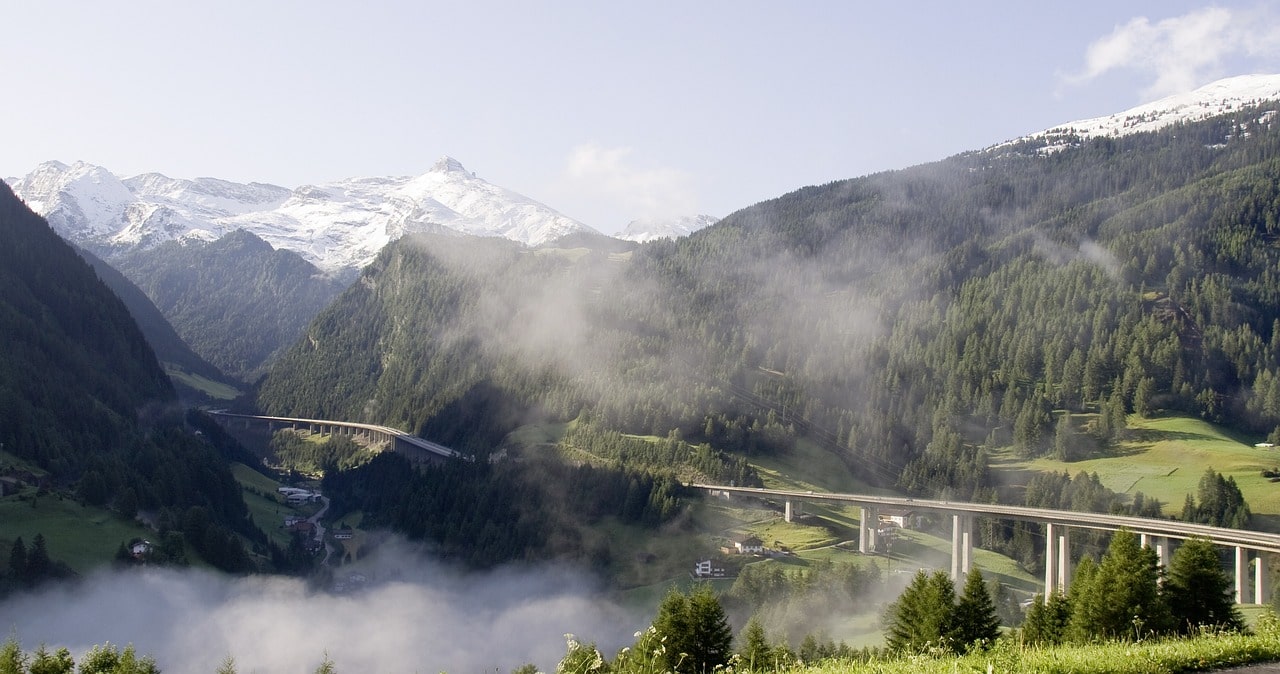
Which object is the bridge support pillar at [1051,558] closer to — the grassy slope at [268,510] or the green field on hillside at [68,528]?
the green field on hillside at [68,528]

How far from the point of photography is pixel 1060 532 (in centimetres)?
11575

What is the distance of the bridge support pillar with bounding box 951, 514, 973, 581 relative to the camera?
396ft

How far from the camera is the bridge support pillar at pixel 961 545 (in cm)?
12069

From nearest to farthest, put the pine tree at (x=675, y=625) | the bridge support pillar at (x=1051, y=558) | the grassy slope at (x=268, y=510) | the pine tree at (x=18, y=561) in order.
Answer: the pine tree at (x=675, y=625), the pine tree at (x=18, y=561), the bridge support pillar at (x=1051, y=558), the grassy slope at (x=268, y=510)

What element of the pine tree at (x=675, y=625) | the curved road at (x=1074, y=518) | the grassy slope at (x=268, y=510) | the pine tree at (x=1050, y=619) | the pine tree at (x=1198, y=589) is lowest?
the grassy slope at (x=268, y=510)

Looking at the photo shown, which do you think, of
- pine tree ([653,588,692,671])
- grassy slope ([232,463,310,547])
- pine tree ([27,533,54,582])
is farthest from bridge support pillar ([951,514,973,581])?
grassy slope ([232,463,310,547])

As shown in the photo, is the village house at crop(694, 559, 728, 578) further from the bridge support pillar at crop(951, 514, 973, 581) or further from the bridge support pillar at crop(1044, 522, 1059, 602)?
the bridge support pillar at crop(1044, 522, 1059, 602)

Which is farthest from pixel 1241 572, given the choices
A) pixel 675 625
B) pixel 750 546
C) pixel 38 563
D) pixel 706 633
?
pixel 38 563

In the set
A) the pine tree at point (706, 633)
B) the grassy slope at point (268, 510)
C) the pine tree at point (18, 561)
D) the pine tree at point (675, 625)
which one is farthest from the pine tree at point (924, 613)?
the grassy slope at point (268, 510)

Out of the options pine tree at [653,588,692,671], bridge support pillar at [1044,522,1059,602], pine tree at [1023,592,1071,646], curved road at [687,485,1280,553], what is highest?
pine tree at [1023,592,1071,646]

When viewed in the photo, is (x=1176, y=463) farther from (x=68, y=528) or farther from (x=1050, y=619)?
(x=68, y=528)

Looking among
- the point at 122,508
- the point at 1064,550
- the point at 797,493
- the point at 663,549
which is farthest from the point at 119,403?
the point at 1064,550

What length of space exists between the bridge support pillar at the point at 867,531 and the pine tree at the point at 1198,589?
83036 millimetres

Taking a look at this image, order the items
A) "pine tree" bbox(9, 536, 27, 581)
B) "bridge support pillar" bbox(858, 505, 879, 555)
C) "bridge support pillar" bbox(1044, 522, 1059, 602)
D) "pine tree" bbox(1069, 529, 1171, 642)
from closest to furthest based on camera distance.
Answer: "pine tree" bbox(1069, 529, 1171, 642) < "pine tree" bbox(9, 536, 27, 581) < "bridge support pillar" bbox(1044, 522, 1059, 602) < "bridge support pillar" bbox(858, 505, 879, 555)
